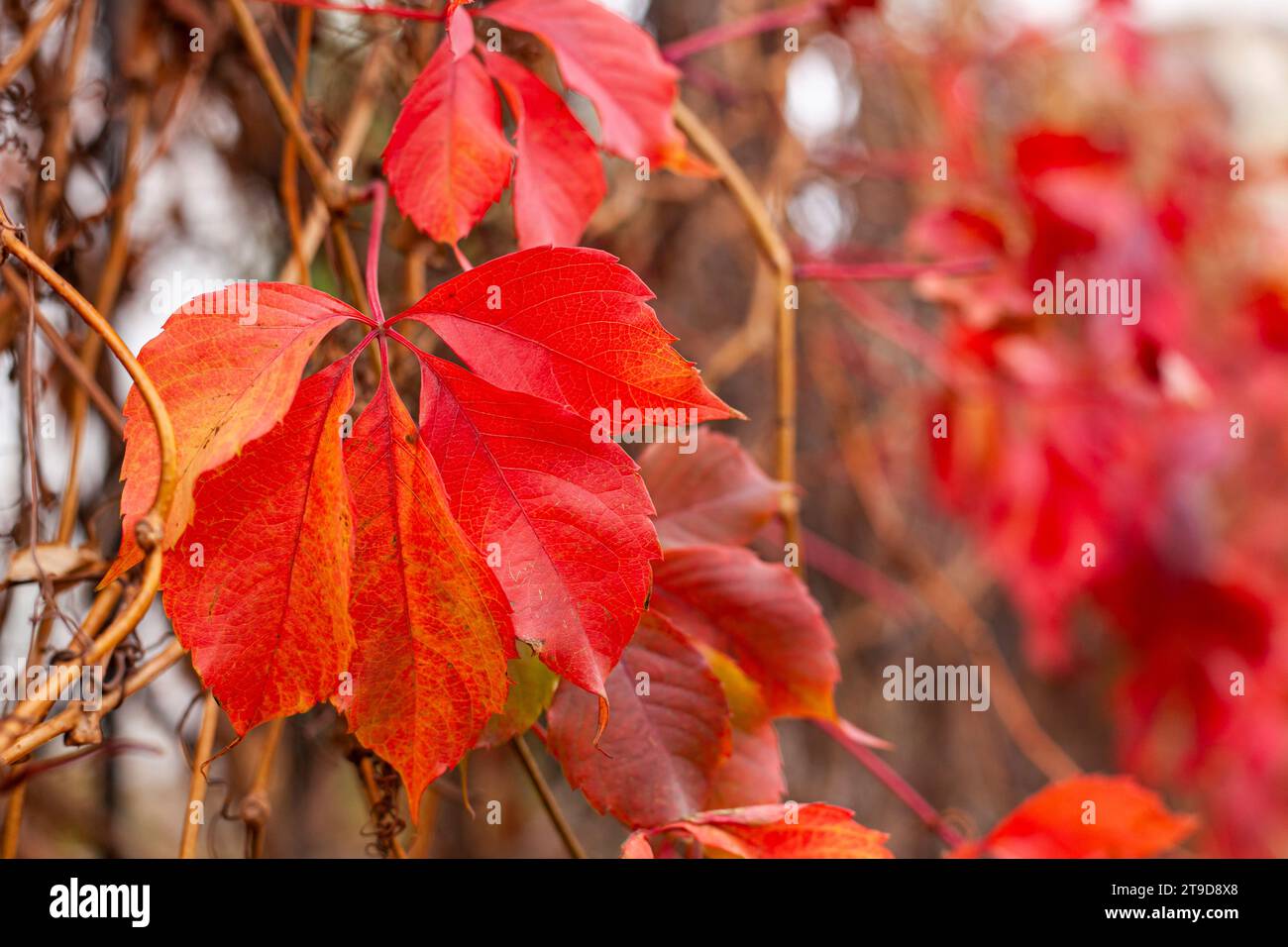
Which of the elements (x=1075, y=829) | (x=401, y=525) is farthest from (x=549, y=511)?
(x=1075, y=829)

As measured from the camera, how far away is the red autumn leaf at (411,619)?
0.39 meters

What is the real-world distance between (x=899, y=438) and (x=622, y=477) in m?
1.24

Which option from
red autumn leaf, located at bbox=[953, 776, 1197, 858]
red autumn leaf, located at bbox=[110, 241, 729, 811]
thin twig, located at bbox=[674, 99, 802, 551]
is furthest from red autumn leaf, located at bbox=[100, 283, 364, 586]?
red autumn leaf, located at bbox=[953, 776, 1197, 858]

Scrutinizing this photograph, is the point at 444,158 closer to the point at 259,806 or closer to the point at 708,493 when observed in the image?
the point at 708,493

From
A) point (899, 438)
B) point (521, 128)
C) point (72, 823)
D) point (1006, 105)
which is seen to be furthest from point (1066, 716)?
point (521, 128)

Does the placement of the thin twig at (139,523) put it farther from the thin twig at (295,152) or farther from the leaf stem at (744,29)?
the leaf stem at (744,29)

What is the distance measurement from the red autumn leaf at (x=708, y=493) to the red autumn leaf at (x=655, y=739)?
102 millimetres

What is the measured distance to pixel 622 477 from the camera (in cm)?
40

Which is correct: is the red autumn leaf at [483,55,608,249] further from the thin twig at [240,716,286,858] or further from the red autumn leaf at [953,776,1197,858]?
the red autumn leaf at [953,776,1197,858]

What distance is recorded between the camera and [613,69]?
52 cm

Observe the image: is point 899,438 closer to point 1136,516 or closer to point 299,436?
point 1136,516

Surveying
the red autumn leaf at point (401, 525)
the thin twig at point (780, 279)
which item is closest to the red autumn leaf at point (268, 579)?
the red autumn leaf at point (401, 525)

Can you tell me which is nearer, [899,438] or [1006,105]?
[899,438]

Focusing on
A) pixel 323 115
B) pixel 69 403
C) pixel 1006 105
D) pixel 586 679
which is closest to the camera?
pixel 586 679
